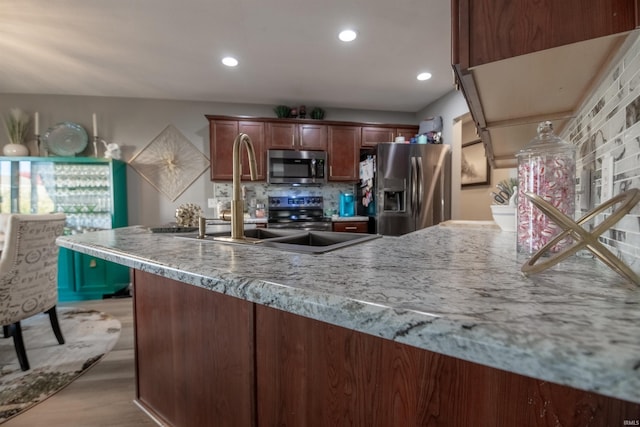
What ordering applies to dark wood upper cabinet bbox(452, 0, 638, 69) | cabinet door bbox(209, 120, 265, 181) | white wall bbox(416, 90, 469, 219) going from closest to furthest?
dark wood upper cabinet bbox(452, 0, 638, 69) → white wall bbox(416, 90, 469, 219) → cabinet door bbox(209, 120, 265, 181)

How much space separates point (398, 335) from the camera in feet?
1.13

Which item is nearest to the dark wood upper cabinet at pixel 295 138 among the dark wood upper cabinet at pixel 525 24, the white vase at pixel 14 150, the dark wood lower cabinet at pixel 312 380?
the white vase at pixel 14 150

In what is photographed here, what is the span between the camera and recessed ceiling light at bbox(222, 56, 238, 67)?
2715mm

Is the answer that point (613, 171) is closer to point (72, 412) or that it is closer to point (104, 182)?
point (72, 412)

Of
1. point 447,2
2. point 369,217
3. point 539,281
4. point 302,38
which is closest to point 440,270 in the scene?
point 539,281

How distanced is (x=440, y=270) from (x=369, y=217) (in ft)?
10.7

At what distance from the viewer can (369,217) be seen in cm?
382

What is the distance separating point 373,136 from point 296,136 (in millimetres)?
1102

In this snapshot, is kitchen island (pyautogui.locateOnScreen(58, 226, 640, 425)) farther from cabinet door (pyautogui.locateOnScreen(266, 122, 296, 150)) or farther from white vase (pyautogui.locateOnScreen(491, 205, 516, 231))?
cabinet door (pyautogui.locateOnScreen(266, 122, 296, 150))

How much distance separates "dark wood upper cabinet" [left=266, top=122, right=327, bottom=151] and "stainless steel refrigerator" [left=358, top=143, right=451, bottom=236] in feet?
2.72

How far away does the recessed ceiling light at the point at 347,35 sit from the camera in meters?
2.30

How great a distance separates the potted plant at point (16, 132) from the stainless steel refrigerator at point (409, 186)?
4.38 m

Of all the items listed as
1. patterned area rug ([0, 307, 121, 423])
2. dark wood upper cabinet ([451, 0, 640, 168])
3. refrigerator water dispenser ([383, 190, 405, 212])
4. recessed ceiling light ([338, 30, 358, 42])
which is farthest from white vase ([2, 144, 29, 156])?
dark wood upper cabinet ([451, 0, 640, 168])

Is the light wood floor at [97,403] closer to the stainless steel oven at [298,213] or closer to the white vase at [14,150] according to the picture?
the stainless steel oven at [298,213]
